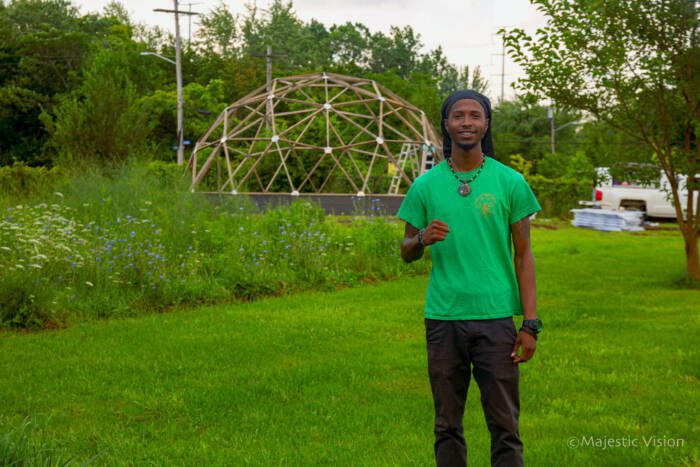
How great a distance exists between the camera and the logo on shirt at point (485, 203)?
10.4 feet

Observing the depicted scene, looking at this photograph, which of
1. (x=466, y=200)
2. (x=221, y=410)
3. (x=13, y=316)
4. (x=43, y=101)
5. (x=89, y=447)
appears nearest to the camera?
(x=466, y=200)

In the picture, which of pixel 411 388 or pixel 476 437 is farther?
pixel 411 388

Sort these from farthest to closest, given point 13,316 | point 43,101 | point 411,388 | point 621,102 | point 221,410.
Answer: point 43,101 < point 621,102 < point 13,316 < point 411,388 < point 221,410

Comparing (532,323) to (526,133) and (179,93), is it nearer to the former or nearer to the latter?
(179,93)

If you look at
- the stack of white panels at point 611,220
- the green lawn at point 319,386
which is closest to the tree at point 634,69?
the green lawn at point 319,386

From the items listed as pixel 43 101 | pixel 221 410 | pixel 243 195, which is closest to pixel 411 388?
pixel 221 410

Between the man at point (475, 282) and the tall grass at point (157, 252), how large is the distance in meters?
5.67

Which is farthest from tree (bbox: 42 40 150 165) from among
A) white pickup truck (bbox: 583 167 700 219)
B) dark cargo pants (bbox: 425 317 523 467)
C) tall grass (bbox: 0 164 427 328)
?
dark cargo pants (bbox: 425 317 523 467)

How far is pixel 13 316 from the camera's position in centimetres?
Answer: 785

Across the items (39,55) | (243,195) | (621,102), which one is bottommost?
(243,195)

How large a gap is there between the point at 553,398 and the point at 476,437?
3.51 feet

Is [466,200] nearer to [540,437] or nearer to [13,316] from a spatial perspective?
[540,437]

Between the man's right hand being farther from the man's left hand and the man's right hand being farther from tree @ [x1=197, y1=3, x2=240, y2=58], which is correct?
tree @ [x1=197, y1=3, x2=240, y2=58]

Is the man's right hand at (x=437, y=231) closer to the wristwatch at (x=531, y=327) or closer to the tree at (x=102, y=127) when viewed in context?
the wristwatch at (x=531, y=327)
